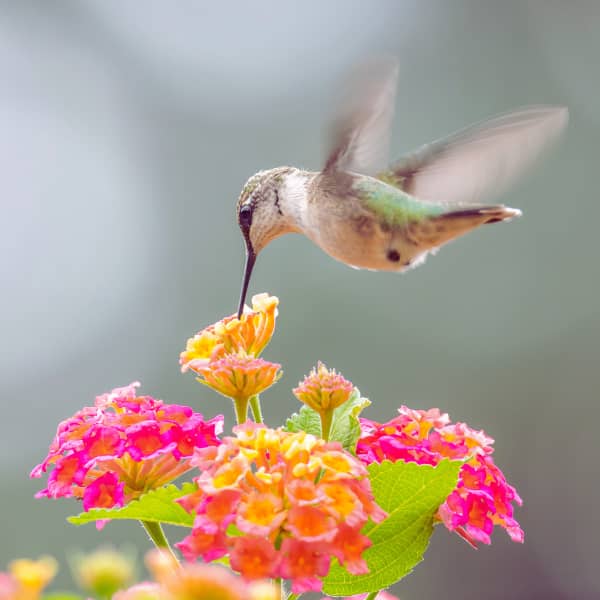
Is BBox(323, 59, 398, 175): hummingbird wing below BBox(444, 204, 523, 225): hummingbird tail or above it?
above

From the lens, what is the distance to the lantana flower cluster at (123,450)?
1247 mm

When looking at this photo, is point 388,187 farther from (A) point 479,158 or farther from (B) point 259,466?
(B) point 259,466

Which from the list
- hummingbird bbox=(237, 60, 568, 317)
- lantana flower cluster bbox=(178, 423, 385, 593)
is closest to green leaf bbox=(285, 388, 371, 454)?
lantana flower cluster bbox=(178, 423, 385, 593)

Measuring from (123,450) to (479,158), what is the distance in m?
0.96

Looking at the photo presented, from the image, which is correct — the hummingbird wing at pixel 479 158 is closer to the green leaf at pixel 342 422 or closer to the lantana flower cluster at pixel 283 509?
the green leaf at pixel 342 422

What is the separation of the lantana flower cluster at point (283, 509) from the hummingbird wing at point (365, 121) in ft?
2.71

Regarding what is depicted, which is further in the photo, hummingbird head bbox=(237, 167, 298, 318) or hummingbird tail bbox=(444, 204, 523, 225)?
hummingbird head bbox=(237, 167, 298, 318)

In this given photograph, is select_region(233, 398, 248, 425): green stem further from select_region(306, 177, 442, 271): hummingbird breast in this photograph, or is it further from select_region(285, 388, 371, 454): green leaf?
select_region(306, 177, 442, 271): hummingbird breast

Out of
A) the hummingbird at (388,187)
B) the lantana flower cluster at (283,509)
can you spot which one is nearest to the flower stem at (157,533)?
the lantana flower cluster at (283,509)

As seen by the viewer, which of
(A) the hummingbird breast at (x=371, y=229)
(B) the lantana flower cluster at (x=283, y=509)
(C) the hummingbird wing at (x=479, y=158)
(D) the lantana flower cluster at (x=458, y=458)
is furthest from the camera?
(A) the hummingbird breast at (x=371, y=229)

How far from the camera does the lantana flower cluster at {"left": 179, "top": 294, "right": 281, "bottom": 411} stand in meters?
1.38

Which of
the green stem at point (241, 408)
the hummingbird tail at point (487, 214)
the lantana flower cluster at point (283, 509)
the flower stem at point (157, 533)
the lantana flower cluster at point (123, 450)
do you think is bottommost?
the lantana flower cluster at point (283, 509)

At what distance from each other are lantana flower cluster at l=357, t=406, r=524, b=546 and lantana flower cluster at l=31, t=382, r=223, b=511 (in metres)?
0.25

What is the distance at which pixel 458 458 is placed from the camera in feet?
4.38
